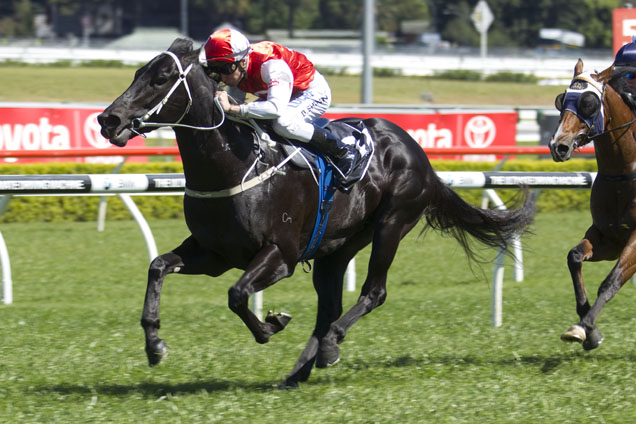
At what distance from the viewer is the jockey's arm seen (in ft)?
13.8

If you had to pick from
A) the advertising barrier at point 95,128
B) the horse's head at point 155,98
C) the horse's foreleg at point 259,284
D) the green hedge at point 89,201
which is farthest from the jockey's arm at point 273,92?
the green hedge at point 89,201

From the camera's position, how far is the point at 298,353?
5.36 metres

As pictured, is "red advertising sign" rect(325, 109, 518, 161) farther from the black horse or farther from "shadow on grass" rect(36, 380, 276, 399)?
"shadow on grass" rect(36, 380, 276, 399)

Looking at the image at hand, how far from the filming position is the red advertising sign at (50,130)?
37.9 feet

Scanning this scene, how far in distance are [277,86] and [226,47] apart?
0.96 feet

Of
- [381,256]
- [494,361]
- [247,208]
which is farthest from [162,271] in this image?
[494,361]

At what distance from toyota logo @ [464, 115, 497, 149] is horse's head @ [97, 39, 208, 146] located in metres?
10.3

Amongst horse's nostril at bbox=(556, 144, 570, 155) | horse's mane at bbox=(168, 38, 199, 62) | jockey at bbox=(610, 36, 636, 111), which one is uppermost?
horse's mane at bbox=(168, 38, 199, 62)

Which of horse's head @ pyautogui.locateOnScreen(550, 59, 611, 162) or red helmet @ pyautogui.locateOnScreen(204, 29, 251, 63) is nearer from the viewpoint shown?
red helmet @ pyautogui.locateOnScreen(204, 29, 251, 63)

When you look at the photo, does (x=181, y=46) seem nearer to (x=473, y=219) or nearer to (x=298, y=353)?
(x=298, y=353)

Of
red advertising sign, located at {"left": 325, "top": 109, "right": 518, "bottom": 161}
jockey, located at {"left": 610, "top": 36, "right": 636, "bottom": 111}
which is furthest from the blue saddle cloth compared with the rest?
red advertising sign, located at {"left": 325, "top": 109, "right": 518, "bottom": 161}

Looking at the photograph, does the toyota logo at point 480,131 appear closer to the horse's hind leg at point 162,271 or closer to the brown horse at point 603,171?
the brown horse at point 603,171

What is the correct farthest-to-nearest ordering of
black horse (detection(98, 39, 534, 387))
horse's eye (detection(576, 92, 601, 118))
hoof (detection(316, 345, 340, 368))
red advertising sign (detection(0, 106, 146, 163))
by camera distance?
red advertising sign (detection(0, 106, 146, 163)) < horse's eye (detection(576, 92, 601, 118)) < hoof (detection(316, 345, 340, 368)) < black horse (detection(98, 39, 534, 387))

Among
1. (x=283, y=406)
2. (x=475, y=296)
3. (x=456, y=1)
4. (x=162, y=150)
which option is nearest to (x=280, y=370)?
(x=283, y=406)
